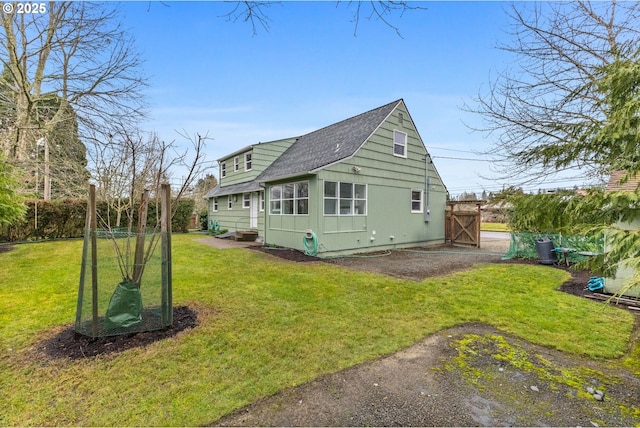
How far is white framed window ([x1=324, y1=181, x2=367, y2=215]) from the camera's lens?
34.2 ft

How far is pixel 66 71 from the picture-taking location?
755cm

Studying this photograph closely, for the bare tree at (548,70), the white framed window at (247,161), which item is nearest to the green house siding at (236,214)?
the white framed window at (247,161)

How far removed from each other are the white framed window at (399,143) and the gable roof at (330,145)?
1055mm

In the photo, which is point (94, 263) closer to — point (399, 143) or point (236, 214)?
point (399, 143)

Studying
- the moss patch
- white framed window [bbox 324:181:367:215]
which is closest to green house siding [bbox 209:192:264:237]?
white framed window [bbox 324:181:367:215]

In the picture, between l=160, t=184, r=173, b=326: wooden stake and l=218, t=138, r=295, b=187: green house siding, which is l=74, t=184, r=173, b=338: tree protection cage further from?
l=218, t=138, r=295, b=187: green house siding

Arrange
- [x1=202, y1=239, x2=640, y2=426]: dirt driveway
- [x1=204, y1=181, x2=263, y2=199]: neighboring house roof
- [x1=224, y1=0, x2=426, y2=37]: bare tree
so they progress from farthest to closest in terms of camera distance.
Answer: [x1=204, y1=181, x2=263, y2=199]: neighboring house roof < [x1=224, y1=0, x2=426, y2=37]: bare tree < [x1=202, y1=239, x2=640, y2=426]: dirt driveway

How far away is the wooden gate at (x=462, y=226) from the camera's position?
13539 millimetres

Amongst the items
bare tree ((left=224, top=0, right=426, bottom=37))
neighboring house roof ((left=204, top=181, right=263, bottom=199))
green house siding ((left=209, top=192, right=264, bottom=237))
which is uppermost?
bare tree ((left=224, top=0, right=426, bottom=37))

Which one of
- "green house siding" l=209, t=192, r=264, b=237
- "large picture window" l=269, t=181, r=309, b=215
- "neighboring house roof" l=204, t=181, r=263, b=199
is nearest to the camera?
"large picture window" l=269, t=181, r=309, b=215

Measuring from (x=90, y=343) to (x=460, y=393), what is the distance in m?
4.20

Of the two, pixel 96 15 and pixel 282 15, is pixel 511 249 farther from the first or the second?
pixel 96 15

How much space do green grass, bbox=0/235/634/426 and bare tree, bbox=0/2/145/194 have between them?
12.7 ft

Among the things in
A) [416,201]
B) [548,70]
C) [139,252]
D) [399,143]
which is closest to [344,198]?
[399,143]
